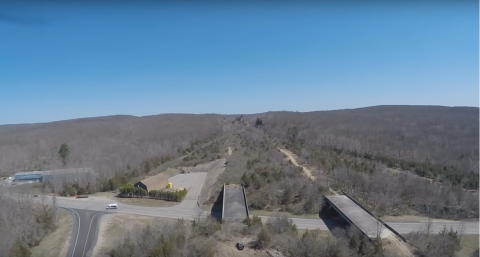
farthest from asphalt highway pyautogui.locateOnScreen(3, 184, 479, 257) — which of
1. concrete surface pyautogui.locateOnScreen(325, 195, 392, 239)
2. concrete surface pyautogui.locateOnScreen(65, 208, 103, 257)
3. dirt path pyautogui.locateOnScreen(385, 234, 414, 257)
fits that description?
dirt path pyautogui.locateOnScreen(385, 234, 414, 257)

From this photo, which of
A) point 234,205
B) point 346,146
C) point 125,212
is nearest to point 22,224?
point 125,212

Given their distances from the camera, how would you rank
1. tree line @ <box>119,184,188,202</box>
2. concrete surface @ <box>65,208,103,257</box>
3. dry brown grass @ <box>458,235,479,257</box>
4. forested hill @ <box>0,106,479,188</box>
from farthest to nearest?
tree line @ <box>119,184,188,202</box>, forested hill @ <box>0,106,479,188</box>, concrete surface @ <box>65,208,103,257</box>, dry brown grass @ <box>458,235,479,257</box>

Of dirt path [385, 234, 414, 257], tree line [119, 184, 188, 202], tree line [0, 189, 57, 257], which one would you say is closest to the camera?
dirt path [385, 234, 414, 257]

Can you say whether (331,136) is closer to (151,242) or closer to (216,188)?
(216,188)

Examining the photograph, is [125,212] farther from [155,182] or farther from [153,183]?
[155,182]

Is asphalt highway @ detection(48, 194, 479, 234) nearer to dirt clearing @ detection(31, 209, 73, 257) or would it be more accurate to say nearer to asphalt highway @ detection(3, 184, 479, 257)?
asphalt highway @ detection(3, 184, 479, 257)

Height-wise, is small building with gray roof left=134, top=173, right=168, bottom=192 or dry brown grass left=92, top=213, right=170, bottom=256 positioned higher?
small building with gray roof left=134, top=173, right=168, bottom=192
